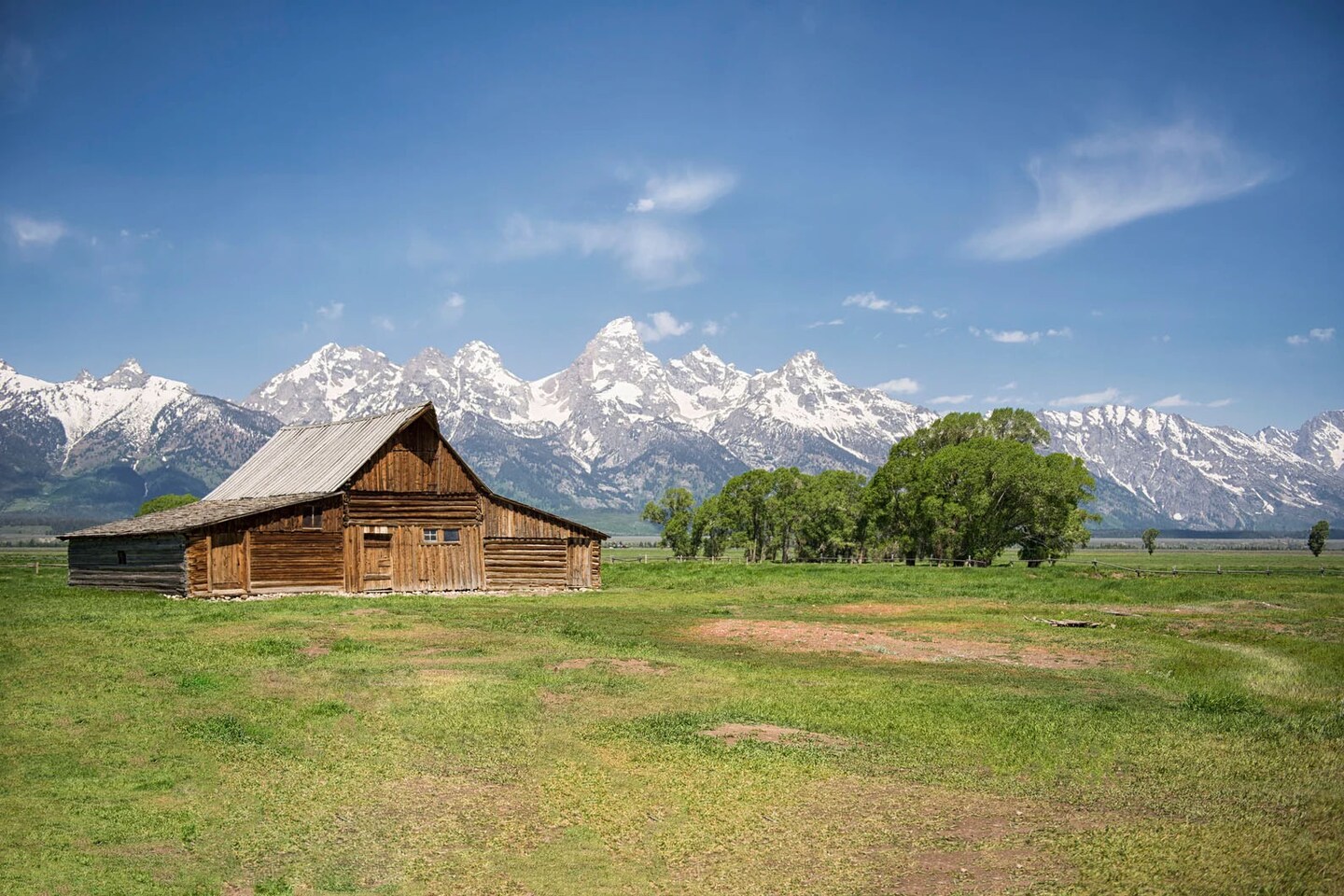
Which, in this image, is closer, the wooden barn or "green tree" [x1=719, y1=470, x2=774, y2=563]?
the wooden barn

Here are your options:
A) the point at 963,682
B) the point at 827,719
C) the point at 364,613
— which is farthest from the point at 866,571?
the point at 827,719

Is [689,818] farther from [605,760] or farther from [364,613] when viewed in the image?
[364,613]

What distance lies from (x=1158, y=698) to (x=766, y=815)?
528 inches

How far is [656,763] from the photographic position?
15.4 m

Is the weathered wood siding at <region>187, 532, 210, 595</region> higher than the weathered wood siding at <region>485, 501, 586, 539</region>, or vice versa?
the weathered wood siding at <region>485, 501, 586, 539</region>

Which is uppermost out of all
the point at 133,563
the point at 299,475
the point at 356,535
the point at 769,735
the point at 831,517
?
the point at 299,475

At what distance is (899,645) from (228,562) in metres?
32.7

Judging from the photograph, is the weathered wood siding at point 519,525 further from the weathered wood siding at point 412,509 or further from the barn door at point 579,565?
the weathered wood siding at point 412,509

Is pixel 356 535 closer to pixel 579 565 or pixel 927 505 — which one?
pixel 579 565

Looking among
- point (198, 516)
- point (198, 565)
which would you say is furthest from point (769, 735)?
point (198, 516)

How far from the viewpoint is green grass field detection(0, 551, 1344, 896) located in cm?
1098

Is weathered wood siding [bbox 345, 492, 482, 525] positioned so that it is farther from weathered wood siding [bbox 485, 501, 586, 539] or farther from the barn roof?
the barn roof

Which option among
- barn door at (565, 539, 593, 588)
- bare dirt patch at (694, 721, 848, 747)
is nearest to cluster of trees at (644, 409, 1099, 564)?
barn door at (565, 539, 593, 588)

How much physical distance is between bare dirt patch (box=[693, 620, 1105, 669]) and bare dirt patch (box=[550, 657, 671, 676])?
5.90 meters
